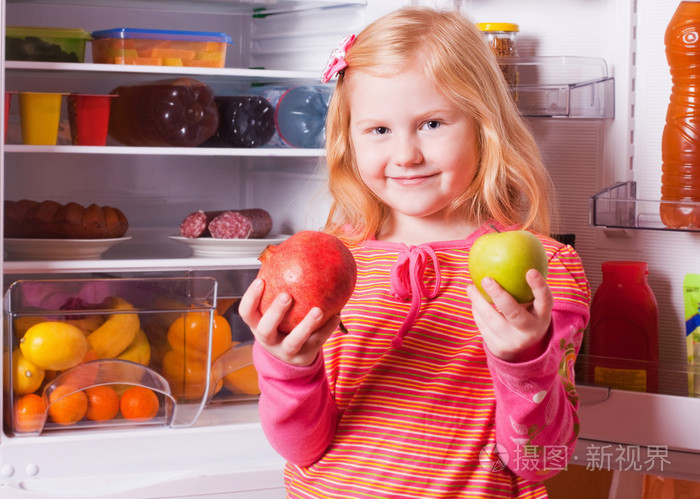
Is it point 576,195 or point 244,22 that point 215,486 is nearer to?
point 576,195

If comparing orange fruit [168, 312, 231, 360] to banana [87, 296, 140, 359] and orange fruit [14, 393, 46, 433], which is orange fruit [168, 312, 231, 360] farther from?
orange fruit [14, 393, 46, 433]

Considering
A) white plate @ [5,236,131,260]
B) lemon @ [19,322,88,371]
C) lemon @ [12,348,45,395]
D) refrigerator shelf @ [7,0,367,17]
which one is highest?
refrigerator shelf @ [7,0,367,17]

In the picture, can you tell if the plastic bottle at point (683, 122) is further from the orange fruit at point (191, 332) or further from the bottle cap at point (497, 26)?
the orange fruit at point (191, 332)

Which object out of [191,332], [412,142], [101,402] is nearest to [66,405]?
[101,402]

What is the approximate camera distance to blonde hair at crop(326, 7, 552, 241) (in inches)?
42.5

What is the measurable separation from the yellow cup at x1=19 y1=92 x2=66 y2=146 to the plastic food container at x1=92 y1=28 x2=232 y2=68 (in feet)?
0.46

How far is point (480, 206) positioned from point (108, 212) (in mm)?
872

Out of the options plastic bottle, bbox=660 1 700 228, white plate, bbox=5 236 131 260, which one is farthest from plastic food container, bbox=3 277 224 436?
plastic bottle, bbox=660 1 700 228

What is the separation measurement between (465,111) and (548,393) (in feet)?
1.29

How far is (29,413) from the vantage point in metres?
1.53

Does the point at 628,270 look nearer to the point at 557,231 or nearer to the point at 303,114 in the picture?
the point at 557,231

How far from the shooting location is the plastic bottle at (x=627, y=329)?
1.43 meters

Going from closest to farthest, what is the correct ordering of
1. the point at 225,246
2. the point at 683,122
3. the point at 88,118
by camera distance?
the point at 683,122 → the point at 88,118 → the point at 225,246

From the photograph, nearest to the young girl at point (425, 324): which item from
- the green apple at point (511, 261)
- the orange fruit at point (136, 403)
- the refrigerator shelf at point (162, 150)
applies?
the green apple at point (511, 261)
